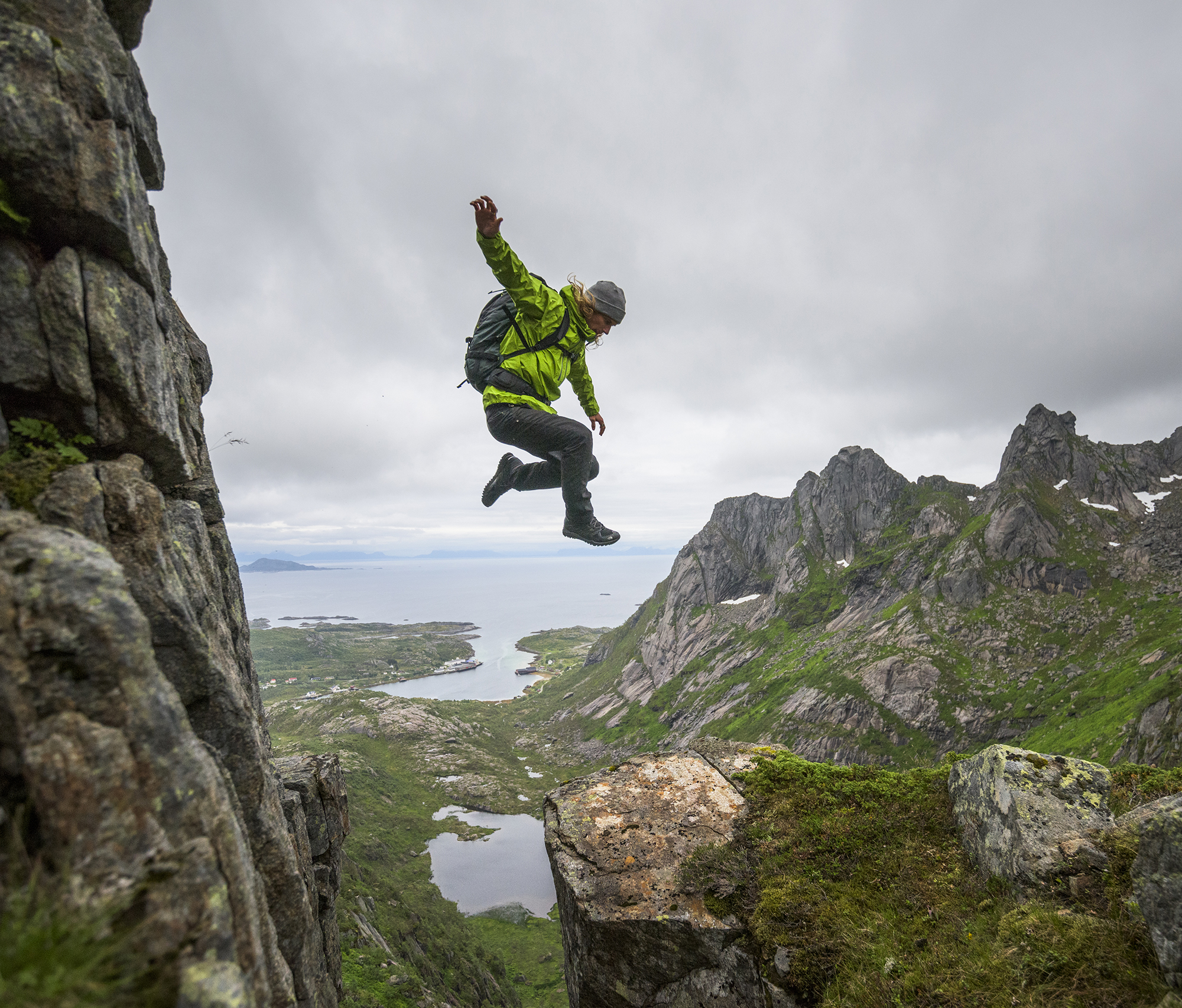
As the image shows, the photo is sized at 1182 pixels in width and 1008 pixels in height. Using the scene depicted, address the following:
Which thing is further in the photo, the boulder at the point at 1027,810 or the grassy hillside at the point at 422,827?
the grassy hillside at the point at 422,827

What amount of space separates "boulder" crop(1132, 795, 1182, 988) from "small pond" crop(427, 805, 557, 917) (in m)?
106

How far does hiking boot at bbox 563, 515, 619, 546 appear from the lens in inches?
454

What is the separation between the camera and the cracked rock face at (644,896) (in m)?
9.73

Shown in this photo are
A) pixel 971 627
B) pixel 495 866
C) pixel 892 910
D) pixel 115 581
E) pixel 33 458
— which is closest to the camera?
pixel 115 581

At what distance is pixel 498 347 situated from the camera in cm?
990

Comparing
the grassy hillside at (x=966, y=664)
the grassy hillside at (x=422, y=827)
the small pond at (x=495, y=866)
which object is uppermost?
the grassy hillside at (x=966, y=664)

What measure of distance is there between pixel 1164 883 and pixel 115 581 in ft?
40.3

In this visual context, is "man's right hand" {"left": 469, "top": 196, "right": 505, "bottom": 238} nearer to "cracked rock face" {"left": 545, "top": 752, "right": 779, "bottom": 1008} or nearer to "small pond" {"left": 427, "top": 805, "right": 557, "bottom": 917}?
"cracked rock face" {"left": 545, "top": 752, "right": 779, "bottom": 1008}

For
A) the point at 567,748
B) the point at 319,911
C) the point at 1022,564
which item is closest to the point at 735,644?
the point at 567,748

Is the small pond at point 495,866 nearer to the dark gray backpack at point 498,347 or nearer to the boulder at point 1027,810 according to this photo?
the boulder at point 1027,810

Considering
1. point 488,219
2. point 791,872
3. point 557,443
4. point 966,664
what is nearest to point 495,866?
point 966,664

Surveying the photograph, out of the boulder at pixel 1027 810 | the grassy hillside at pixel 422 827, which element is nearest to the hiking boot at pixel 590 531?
the boulder at pixel 1027 810

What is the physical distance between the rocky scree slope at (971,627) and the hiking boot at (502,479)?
93.5 metres

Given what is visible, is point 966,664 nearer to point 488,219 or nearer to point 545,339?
point 545,339
